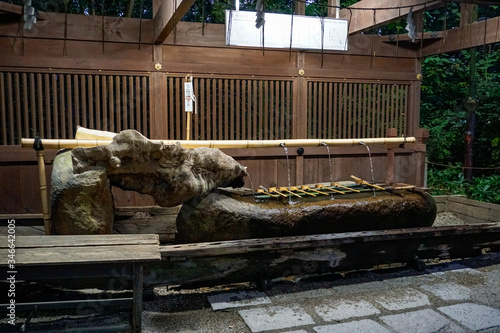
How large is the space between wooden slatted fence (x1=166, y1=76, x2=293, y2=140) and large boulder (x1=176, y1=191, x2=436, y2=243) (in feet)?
7.51

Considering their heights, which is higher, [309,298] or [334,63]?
[334,63]

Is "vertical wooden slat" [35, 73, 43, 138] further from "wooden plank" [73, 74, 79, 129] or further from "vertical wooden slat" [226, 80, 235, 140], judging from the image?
"vertical wooden slat" [226, 80, 235, 140]

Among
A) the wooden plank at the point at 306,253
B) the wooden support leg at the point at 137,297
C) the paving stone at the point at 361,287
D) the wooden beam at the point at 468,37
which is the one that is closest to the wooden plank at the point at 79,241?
the wooden support leg at the point at 137,297

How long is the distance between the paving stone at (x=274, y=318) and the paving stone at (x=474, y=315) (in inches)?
50.0

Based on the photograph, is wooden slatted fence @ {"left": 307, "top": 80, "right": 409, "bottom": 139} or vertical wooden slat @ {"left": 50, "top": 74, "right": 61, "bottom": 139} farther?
wooden slatted fence @ {"left": 307, "top": 80, "right": 409, "bottom": 139}

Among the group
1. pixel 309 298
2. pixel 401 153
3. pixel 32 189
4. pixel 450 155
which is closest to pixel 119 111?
pixel 32 189

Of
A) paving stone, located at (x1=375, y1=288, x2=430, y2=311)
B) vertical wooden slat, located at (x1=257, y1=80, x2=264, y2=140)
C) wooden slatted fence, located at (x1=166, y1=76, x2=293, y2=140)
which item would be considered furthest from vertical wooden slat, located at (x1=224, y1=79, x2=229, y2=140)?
paving stone, located at (x1=375, y1=288, x2=430, y2=311)

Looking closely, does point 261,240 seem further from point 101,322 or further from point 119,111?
point 119,111

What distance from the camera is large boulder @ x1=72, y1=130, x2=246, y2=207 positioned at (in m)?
3.62

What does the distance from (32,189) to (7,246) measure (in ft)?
10.3

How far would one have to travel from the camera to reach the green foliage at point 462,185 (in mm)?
8555

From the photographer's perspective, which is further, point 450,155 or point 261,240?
point 450,155

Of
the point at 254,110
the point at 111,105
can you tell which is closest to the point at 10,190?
the point at 111,105

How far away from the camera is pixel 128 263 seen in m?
3.01
